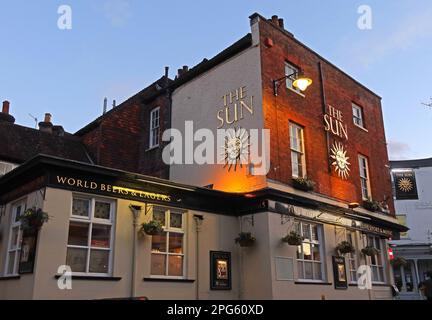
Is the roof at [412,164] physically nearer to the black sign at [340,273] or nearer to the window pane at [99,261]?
the black sign at [340,273]

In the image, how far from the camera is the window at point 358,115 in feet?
64.7

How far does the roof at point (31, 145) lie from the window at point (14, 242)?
217 inches

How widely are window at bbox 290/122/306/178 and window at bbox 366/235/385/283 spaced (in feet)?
16.2

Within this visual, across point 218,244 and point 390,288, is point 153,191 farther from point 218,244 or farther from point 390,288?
point 390,288

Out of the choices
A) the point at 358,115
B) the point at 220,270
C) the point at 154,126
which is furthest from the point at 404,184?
the point at 220,270

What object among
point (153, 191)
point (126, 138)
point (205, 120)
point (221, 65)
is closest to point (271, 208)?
point (153, 191)

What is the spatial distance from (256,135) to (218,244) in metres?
3.79

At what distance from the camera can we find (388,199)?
2031cm

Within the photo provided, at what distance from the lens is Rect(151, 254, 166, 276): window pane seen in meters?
11.9

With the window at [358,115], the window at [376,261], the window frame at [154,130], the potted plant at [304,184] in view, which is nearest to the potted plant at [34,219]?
the potted plant at [304,184]

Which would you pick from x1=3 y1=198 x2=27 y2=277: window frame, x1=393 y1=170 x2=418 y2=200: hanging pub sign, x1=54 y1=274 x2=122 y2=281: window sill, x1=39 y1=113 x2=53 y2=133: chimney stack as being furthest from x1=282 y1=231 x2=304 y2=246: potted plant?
x1=393 y1=170 x2=418 y2=200: hanging pub sign

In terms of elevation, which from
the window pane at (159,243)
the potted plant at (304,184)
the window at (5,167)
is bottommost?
the window pane at (159,243)

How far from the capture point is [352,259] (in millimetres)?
16328

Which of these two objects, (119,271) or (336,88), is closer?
(119,271)
